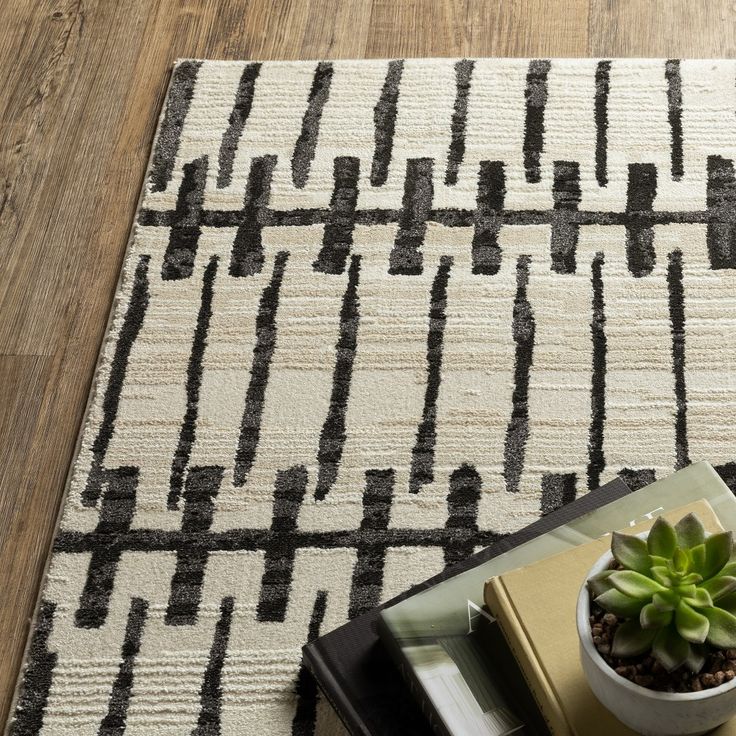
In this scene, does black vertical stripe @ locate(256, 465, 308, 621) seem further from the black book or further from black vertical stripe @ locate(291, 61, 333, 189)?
black vertical stripe @ locate(291, 61, 333, 189)

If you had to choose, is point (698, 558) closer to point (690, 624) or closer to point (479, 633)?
point (690, 624)

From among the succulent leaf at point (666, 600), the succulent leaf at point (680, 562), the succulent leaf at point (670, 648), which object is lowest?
the succulent leaf at point (670, 648)

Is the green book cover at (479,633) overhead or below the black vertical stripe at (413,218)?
overhead

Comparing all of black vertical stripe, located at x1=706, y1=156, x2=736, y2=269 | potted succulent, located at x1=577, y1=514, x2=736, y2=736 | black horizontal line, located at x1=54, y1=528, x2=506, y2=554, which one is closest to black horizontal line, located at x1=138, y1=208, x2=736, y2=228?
black vertical stripe, located at x1=706, y1=156, x2=736, y2=269

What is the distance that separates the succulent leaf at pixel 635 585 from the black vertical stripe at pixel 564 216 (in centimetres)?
70

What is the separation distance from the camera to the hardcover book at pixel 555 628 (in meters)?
0.68

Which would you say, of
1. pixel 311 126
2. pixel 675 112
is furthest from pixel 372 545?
pixel 675 112

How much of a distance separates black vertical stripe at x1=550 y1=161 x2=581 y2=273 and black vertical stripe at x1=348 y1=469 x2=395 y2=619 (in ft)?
1.15

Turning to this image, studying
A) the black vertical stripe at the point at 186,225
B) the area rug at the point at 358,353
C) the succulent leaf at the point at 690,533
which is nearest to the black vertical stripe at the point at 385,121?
the area rug at the point at 358,353

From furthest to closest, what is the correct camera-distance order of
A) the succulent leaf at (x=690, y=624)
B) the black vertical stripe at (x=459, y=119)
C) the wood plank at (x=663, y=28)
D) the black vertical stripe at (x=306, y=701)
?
the wood plank at (x=663, y=28)
the black vertical stripe at (x=459, y=119)
the black vertical stripe at (x=306, y=701)
the succulent leaf at (x=690, y=624)

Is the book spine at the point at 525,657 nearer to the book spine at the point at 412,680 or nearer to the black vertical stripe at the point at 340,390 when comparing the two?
the book spine at the point at 412,680

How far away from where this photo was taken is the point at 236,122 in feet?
4.69

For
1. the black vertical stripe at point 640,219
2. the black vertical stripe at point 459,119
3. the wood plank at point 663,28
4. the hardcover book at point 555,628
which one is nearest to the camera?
the hardcover book at point 555,628

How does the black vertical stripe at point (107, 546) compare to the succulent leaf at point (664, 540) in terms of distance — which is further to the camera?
the black vertical stripe at point (107, 546)
